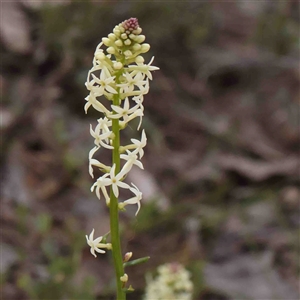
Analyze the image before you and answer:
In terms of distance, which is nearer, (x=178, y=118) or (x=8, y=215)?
(x=8, y=215)

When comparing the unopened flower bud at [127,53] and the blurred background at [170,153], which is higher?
the unopened flower bud at [127,53]

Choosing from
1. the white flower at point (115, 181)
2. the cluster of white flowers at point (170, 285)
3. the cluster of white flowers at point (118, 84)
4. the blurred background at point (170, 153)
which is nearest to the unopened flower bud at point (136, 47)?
the cluster of white flowers at point (118, 84)

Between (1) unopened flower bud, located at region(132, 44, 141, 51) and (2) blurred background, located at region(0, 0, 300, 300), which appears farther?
(2) blurred background, located at region(0, 0, 300, 300)

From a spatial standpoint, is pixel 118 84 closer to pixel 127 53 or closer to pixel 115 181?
pixel 127 53

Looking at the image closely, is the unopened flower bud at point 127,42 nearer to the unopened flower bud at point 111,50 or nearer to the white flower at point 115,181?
the unopened flower bud at point 111,50

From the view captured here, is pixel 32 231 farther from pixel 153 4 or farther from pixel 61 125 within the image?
pixel 153 4

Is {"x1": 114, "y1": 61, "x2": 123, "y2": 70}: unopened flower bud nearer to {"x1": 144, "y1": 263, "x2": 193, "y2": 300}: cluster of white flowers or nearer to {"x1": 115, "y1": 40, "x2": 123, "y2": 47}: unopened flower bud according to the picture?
{"x1": 115, "y1": 40, "x2": 123, "y2": 47}: unopened flower bud

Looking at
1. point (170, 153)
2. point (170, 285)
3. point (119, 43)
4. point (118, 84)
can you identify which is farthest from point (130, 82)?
point (170, 153)

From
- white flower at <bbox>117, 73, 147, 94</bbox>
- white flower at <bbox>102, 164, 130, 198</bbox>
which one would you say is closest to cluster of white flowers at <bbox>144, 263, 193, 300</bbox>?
white flower at <bbox>102, 164, 130, 198</bbox>

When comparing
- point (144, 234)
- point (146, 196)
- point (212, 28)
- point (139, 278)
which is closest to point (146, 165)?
point (146, 196)
